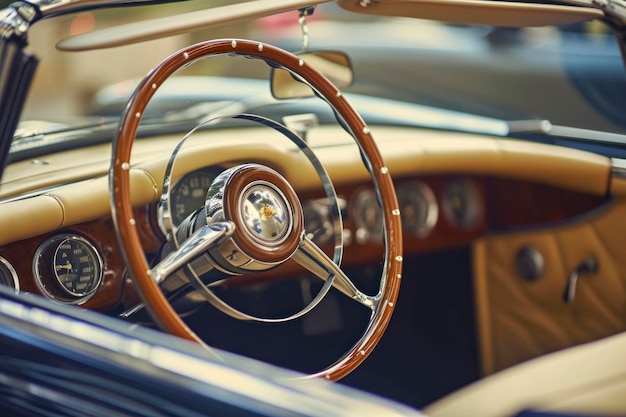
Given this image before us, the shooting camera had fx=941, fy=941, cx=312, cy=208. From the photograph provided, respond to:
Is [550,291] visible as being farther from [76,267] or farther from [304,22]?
[76,267]

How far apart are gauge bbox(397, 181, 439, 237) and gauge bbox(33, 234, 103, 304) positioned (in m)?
1.27

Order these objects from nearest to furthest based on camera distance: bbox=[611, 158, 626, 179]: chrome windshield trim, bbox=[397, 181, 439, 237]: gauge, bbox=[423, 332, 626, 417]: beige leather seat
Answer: bbox=[423, 332, 626, 417]: beige leather seat → bbox=[611, 158, 626, 179]: chrome windshield trim → bbox=[397, 181, 439, 237]: gauge

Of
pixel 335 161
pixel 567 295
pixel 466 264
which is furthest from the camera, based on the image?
pixel 466 264

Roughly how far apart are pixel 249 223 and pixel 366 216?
1.11 metres

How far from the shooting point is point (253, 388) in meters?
1.11

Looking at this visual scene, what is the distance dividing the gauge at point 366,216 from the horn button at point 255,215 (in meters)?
0.98

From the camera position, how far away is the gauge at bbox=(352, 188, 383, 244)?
8.77ft

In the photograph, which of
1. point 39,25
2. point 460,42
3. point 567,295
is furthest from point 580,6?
point 460,42

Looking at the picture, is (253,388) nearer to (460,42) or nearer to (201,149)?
(201,149)

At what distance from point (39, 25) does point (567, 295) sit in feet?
5.72

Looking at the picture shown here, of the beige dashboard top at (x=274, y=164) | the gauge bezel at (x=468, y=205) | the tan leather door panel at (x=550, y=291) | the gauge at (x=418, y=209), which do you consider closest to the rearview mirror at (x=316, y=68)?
the beige dashboard top at (x=274, y=164)

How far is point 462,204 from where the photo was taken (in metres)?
2.96

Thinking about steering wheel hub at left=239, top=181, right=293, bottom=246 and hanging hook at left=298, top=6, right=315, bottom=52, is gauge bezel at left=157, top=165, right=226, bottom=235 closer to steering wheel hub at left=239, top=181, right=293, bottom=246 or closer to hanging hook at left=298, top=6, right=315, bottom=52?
steering wheel hub at left=239, top=181, right=293, bottom=246

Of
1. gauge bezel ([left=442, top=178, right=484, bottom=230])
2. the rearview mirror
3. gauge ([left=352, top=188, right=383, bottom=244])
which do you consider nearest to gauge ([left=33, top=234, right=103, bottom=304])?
the rearview mirror
